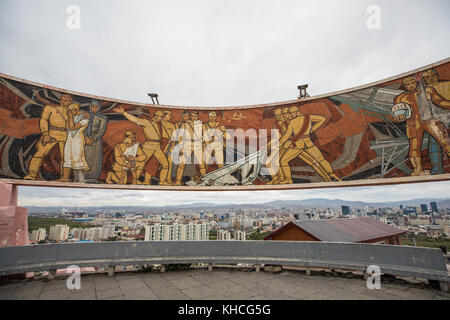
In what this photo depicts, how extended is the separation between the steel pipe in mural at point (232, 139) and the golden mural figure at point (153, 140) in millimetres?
52

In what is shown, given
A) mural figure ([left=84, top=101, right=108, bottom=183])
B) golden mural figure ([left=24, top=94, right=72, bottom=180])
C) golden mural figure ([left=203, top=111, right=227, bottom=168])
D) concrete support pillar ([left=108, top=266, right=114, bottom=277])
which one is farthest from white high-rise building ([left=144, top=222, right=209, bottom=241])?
concrete support pillar ([left=108, top=266, right=114, bottom=277])

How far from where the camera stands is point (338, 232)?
10406 mm

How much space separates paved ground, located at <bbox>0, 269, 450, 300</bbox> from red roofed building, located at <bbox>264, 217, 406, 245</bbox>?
11.8 feet

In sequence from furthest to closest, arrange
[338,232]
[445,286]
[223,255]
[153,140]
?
[153,140]
[338,232]
[223,255]
[445,286]

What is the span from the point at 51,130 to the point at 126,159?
3.53 metres

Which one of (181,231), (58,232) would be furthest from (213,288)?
(181,231)

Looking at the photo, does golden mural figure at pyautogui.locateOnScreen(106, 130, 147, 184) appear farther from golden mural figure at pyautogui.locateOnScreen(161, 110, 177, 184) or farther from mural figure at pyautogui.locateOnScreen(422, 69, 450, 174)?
mural figure at pyautogui.locateOnScreen(422, 69, 450, 174)

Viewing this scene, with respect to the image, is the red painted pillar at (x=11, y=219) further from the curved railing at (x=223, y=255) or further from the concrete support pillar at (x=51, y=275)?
the concrete support pillar at (x=51, y=275)

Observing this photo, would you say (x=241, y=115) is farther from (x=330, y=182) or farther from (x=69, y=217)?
(x=69, y=217)

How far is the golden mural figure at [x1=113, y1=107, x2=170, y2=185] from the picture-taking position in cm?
1109

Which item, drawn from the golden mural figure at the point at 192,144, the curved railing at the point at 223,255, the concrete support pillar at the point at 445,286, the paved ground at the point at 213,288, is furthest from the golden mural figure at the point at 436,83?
the golden mural figure at the point at 192,144

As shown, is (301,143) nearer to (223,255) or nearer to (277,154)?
(277,154)

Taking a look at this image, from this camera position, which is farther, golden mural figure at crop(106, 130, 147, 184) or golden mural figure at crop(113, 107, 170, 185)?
golden mural figure at crop(113, 107, 170, 185)

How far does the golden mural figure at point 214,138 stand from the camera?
37.7ft
